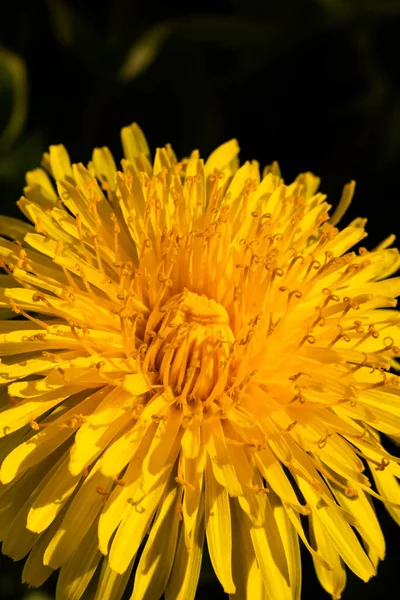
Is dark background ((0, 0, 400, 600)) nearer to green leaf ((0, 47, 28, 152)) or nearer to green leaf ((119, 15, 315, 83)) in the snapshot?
green leaf ((119, 15, 315, 83))

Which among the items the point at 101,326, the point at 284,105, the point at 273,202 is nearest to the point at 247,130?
the point at 284,105

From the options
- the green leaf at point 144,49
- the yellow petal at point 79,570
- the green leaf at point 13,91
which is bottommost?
the yellow petal at point 79,570

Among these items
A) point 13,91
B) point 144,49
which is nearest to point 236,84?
point 144,49

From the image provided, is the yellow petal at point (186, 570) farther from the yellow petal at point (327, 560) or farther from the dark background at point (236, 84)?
the dark background at point (236, 84)

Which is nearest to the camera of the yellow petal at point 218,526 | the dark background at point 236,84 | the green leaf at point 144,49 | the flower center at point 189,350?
the yellow petal at point 218,526

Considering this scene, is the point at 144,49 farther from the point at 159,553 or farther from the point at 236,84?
the point at 159,553

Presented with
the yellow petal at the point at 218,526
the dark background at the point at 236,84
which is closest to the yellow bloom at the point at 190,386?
the yellow petal at the point at 218,526
